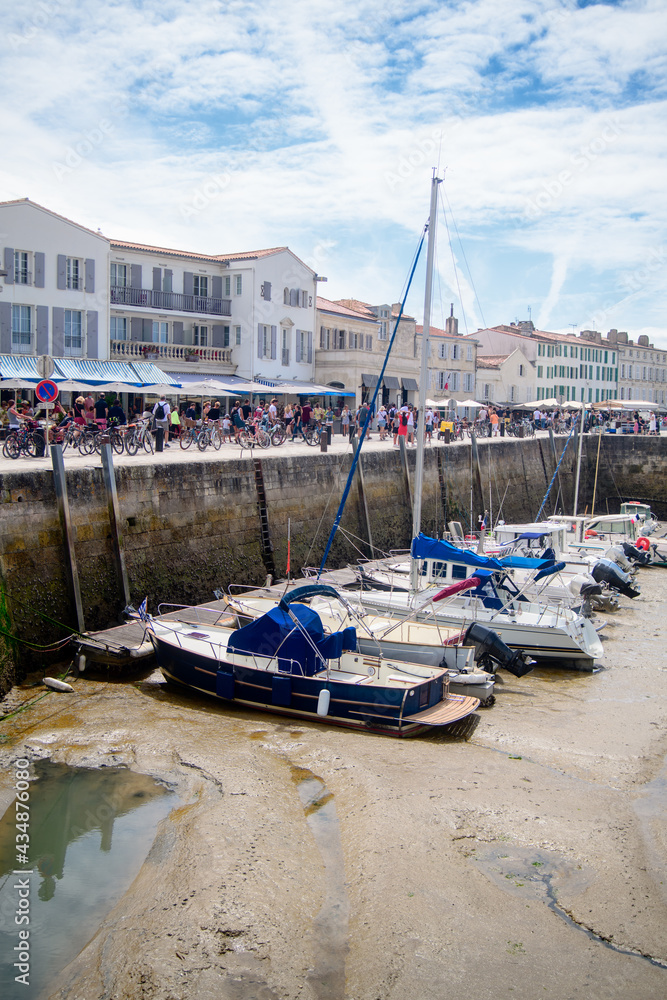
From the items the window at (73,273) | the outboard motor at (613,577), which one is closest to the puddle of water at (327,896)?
the outboard motor at (613,577)

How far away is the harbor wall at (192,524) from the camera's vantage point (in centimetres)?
1427

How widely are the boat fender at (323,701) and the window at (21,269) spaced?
25597 millimetres

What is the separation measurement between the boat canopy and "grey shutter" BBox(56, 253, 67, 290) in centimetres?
2453

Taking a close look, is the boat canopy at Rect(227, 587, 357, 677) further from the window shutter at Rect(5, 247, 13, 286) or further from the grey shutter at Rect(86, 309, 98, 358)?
the grey shutter at Rect(86, 309, 98, 358)

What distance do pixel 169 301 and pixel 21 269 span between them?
7.94 m

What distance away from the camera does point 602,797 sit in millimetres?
10188

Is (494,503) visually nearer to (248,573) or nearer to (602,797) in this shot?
(248,573)

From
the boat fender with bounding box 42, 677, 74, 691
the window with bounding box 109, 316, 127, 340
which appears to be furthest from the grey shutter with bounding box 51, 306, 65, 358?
the boat fender with bounding box 42, 677, 74, 691

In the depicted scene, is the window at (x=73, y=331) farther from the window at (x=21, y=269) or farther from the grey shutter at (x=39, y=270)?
the window at (x=21, y=269)

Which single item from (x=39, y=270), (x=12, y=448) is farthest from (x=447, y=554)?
(x=39, y=270)

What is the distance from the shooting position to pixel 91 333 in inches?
1339

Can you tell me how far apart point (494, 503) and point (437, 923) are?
86.1 feet

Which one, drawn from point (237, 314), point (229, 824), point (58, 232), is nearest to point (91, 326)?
point (58, 232)

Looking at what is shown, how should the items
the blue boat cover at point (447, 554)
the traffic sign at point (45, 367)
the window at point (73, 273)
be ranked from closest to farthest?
the traffic sign at point (45, 367) < the blue boat cover at point (447, 554) < the window at point (73, 273)
